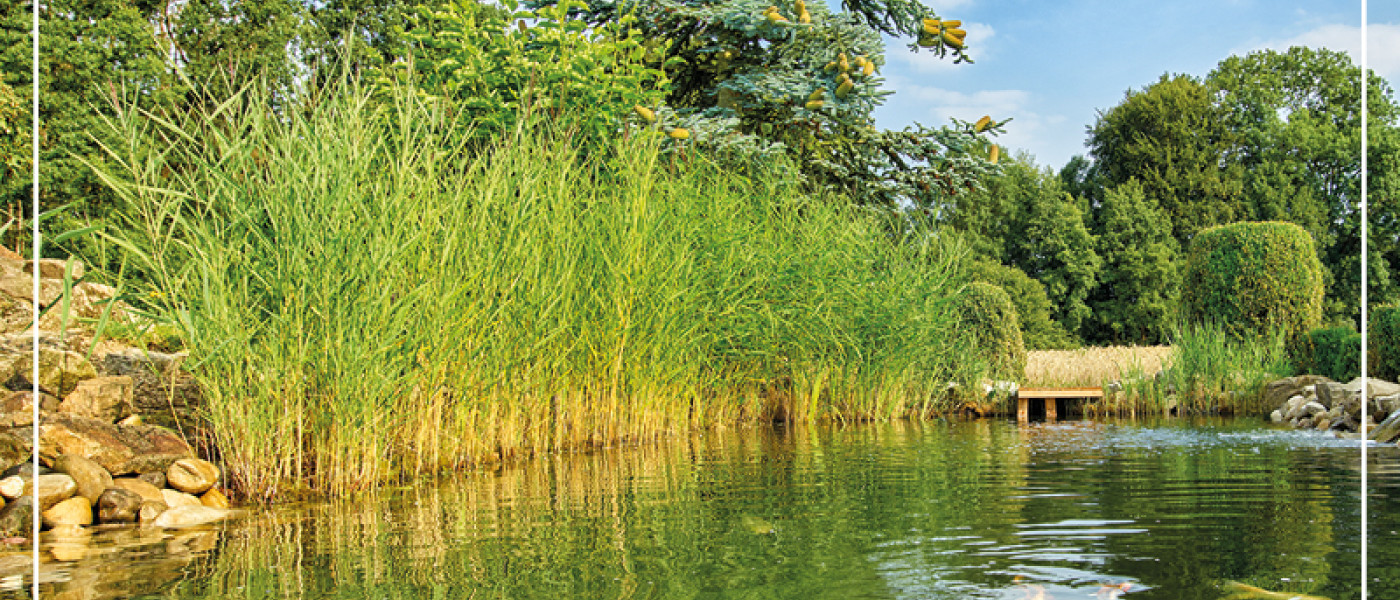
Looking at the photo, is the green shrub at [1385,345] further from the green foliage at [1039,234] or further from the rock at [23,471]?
the green foliage at [1039,234]

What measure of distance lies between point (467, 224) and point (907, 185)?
10.8m

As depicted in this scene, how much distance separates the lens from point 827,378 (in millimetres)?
10445

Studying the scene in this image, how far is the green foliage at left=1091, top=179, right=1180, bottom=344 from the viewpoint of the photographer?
3291cm

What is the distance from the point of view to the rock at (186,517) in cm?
473

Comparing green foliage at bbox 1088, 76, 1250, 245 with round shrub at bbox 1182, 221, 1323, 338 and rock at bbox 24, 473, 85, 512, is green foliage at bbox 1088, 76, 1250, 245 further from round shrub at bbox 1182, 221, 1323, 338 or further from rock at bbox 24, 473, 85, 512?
rock at bbox 24, 473, 85, 512

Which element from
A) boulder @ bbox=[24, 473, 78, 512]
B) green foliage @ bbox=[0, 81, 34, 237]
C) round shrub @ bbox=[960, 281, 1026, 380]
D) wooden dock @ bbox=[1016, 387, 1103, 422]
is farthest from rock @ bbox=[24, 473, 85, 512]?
green foliage @ bbox=[0, 81, 34, 237]

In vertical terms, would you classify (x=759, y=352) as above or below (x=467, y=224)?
below

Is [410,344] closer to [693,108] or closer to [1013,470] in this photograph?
[1013,470]

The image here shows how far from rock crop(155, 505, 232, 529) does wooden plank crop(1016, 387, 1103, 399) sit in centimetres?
984

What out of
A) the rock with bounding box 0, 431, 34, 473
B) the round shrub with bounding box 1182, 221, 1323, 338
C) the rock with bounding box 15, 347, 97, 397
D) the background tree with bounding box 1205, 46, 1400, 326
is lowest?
the rock with bounding box 0, 431, 34, 473

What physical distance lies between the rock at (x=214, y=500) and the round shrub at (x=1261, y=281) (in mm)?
14605

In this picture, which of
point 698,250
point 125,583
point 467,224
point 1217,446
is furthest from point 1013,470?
point 125,583

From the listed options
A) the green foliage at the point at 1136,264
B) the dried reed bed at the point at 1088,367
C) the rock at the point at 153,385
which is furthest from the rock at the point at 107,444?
the green foliage at the point at 1136,264

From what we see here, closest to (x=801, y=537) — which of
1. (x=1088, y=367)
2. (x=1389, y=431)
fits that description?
(x=1389, y=431)
